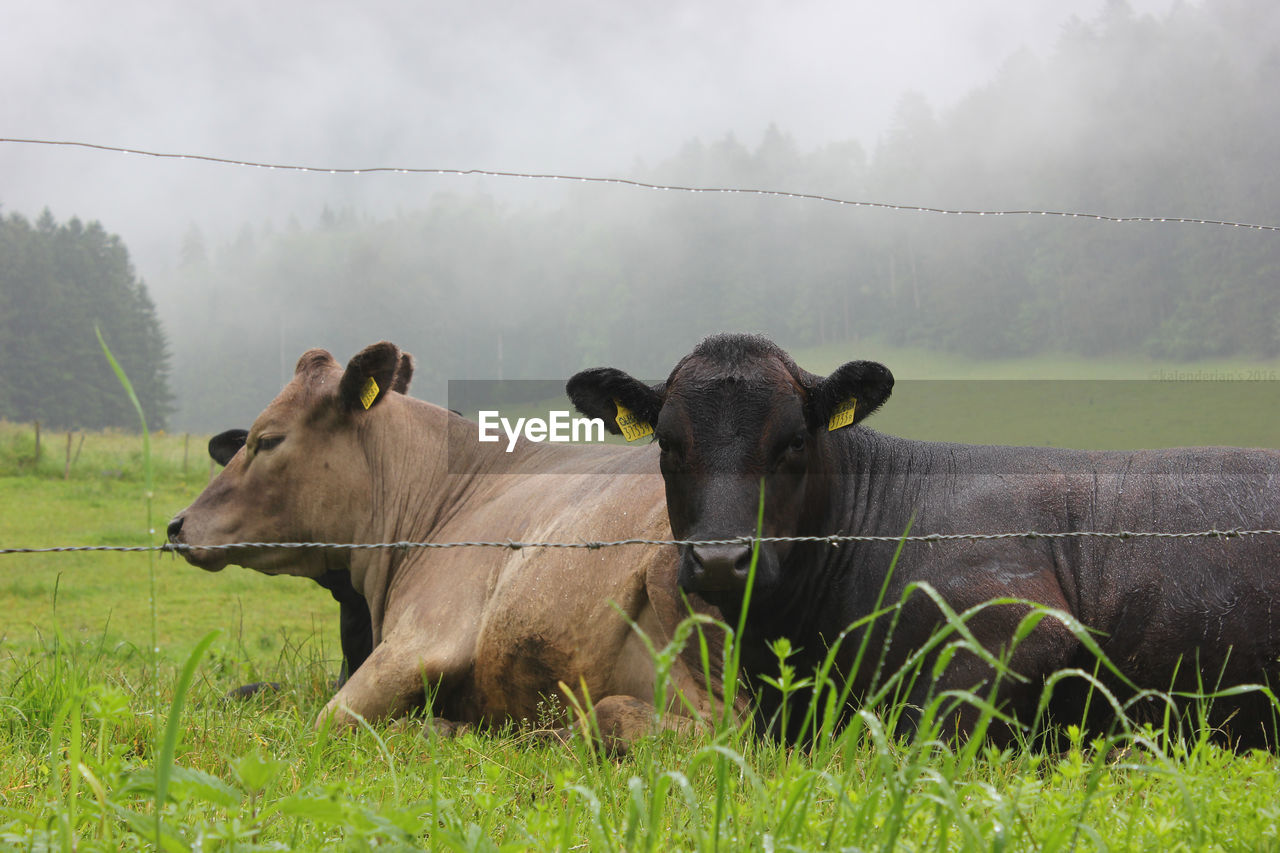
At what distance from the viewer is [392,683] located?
4.96 metres

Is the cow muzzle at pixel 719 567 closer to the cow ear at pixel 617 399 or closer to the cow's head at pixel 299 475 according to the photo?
the cow ear at pixel 617 399

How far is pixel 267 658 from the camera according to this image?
8.41 meters

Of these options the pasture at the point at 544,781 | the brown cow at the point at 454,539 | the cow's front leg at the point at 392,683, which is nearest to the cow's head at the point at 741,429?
the brown cow at the point at 454,539

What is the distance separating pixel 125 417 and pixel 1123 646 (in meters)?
50.0

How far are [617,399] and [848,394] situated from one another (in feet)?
3.16

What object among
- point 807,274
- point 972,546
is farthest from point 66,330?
point 972,546

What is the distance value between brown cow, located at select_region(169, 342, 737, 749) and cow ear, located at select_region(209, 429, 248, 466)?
3.37 feet

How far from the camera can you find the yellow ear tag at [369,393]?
6.14 meters

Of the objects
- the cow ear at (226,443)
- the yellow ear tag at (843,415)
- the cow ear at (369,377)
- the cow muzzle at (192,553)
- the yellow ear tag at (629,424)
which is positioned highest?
the cow ear at (369,377)

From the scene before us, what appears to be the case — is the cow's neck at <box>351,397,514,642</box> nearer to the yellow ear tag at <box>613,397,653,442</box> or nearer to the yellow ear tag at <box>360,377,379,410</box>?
the yellow ear tag at <box>360,377,379,410</box>

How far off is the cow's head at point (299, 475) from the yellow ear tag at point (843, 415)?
8.91 feet

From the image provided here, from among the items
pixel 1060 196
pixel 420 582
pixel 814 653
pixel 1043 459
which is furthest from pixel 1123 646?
pixel 1060 196
